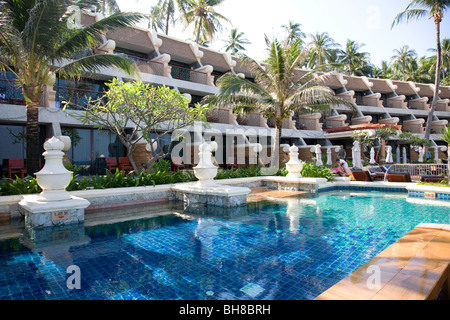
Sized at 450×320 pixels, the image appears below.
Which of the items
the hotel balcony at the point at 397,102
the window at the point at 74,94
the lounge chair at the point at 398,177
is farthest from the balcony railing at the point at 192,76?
the hotel balcony at the point at 397,102

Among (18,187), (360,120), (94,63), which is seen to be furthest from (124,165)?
(360,120)

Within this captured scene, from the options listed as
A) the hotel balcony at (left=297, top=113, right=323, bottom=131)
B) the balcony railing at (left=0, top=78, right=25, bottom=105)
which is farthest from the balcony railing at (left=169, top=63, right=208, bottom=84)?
the hotel balcony at (left=297, top=113, right=323, bottom=131)

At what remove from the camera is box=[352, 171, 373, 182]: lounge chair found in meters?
11.8

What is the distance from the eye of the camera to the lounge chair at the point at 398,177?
35.9 feet

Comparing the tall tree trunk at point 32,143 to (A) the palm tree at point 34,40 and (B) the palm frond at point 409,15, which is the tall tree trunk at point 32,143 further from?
(B) the palm frond at point 409,15

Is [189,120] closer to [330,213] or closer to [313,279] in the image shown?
[330,213]

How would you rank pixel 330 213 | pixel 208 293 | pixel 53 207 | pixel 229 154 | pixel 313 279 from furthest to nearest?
pixel 229 154, pixel 330 213, pixel 53 207, pixel 313 279, pixel 208 293

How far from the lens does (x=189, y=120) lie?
973 centimetres

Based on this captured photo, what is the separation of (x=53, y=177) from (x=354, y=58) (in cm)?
4588

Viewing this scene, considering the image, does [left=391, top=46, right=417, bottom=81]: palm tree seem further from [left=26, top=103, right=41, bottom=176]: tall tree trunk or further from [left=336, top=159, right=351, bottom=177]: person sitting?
[left=26, top=103, right=41, bottom=176]: tall tree trunk

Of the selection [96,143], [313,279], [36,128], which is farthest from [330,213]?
[96,143]

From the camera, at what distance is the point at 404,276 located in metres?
2.51
